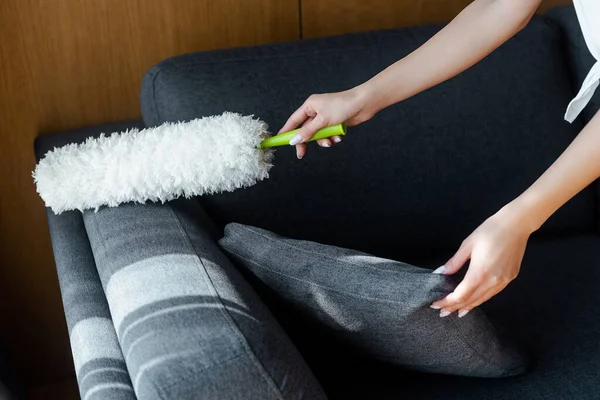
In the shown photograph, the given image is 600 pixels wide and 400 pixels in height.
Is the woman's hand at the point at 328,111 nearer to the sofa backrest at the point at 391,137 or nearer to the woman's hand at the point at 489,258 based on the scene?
the sofa backrest at the point at 391,137

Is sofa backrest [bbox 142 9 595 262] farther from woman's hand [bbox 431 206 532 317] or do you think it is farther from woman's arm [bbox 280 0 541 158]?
woman's hand [bbox 431 206 532 317]

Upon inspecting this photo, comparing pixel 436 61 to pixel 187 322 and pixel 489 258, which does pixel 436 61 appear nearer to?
pixel 489 258

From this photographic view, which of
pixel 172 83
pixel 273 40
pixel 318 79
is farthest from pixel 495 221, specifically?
pixel 273 40

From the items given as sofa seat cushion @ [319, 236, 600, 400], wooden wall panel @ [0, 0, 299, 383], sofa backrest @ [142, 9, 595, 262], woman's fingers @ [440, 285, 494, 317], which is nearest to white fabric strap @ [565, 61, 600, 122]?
sofa backrest @ [142, 9, 595, 262]

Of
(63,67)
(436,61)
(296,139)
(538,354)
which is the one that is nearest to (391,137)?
(436,61)

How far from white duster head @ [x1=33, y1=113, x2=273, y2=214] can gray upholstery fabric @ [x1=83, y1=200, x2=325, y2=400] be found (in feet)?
0.18

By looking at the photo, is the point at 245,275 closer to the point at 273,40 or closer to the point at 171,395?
the point at 171,395

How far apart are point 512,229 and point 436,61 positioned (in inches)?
15.3

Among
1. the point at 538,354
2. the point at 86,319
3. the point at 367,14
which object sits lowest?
the point at 538,354

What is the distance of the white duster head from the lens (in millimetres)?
1202

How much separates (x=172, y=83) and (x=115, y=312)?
1.95ft

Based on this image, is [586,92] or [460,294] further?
[586,92]

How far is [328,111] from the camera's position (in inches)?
49.9

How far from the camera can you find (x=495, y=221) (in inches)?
40.4
